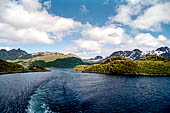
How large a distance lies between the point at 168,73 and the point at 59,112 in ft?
673

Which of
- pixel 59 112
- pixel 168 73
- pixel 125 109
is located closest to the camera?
pixel 59 112

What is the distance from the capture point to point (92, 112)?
38656 millimetres

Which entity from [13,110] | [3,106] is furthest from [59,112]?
[3,106]

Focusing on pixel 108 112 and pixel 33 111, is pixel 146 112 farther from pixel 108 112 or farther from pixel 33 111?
pixel 33 111

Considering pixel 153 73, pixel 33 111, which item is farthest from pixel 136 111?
pixel 153 73

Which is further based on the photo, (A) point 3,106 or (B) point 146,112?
(A) point 3,106

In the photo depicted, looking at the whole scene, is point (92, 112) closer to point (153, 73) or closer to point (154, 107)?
point (154, 107)

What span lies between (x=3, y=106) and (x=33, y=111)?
13095 millimetres

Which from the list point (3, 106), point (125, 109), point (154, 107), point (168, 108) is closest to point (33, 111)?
point (3, 106)

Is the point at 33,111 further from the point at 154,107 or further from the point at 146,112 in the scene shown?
the point at 154,107

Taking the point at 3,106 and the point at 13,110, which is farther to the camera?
the point at 3,106

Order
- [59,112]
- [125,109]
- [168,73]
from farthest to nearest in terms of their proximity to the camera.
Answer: [168,73]
[125,109]
[59,112]

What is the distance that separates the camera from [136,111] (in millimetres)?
40000

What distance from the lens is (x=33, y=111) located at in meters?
40.0
